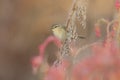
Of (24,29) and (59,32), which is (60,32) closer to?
(59,32)

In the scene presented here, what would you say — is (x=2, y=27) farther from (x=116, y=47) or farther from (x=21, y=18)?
(x=116, y=47)

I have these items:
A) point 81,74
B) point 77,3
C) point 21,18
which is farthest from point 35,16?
point 81,74

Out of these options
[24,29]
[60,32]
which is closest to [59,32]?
[60,32]
